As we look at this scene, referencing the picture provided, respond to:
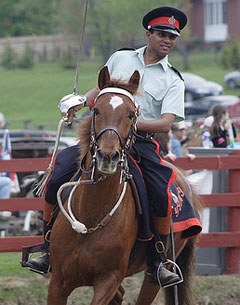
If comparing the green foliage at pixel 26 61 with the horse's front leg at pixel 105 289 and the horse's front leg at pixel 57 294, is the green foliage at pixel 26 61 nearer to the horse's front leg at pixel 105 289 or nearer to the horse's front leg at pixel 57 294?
the horse's front leg at pixel 57 294

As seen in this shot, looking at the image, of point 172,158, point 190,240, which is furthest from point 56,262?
point 172,158

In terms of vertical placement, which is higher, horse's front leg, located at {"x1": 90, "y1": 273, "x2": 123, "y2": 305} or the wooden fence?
the wooden fence

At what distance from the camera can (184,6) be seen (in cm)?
7075

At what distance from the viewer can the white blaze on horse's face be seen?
21.6 ft

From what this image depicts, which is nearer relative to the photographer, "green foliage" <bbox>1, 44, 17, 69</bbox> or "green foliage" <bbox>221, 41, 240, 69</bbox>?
"green foliage" <bbox>221, 41, 240, 69</bbox>

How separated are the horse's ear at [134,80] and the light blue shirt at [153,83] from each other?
61 centimetres

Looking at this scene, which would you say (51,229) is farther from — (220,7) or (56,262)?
(220,7)

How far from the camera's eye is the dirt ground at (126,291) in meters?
9.52

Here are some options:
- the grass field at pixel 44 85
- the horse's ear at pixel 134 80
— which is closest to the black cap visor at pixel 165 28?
the horse's ear at pixel 134 80

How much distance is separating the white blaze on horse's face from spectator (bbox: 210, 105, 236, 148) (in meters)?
6.92

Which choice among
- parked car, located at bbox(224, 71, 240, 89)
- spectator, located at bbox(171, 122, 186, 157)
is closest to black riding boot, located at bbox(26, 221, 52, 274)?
spectator, located at bbox(171, 122, 186, 157)

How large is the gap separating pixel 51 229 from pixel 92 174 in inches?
36.3

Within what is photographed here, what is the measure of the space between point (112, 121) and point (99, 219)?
0.82m

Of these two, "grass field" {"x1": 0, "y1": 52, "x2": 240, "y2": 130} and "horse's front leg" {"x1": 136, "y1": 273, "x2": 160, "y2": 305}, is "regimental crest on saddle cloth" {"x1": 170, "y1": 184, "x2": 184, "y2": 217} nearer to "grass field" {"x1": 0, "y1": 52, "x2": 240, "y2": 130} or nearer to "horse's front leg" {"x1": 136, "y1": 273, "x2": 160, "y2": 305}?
"horse's front leg" {"x1": 136, "y1": 273, "x2": 160, "y2": 305}
